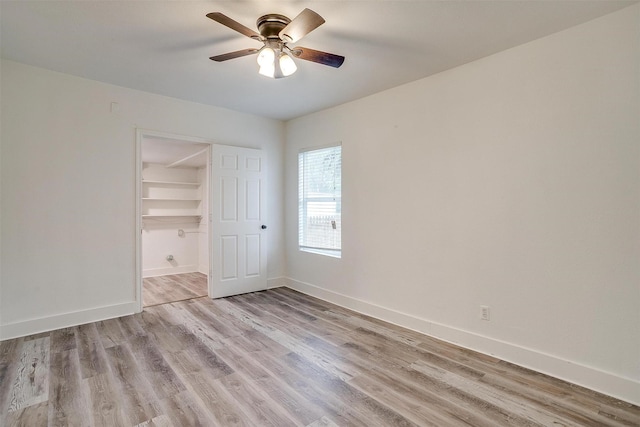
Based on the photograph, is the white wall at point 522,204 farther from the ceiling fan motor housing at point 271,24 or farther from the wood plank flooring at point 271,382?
the ceiling fan motor housing at point 271,24

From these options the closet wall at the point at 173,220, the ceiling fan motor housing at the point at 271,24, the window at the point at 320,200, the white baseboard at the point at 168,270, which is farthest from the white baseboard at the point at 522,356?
the white baseboard at the point at 168,270

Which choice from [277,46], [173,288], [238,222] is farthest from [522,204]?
[173,288]

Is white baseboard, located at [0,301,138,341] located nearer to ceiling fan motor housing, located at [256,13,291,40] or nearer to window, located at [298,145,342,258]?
window, located at [298,145,342,258]

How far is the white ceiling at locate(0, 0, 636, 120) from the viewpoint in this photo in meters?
2.10

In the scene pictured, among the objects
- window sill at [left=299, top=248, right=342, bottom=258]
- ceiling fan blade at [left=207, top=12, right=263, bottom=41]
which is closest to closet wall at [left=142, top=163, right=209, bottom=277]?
window sill at [left=299, top=248, right=342, bottom=258]

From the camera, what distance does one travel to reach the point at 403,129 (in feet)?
11.1

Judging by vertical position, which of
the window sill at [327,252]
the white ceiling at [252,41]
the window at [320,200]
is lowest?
the window sill at [327,252]

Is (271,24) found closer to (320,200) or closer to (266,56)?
(266,56)

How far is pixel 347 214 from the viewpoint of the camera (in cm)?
400

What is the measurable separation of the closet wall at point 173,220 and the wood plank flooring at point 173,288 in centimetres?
31

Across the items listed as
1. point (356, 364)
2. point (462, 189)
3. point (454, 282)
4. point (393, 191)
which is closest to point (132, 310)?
point (356, 364)

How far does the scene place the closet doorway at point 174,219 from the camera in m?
5.60

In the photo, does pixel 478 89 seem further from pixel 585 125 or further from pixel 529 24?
pixel 585 125

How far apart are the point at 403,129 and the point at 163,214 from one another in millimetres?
4909
